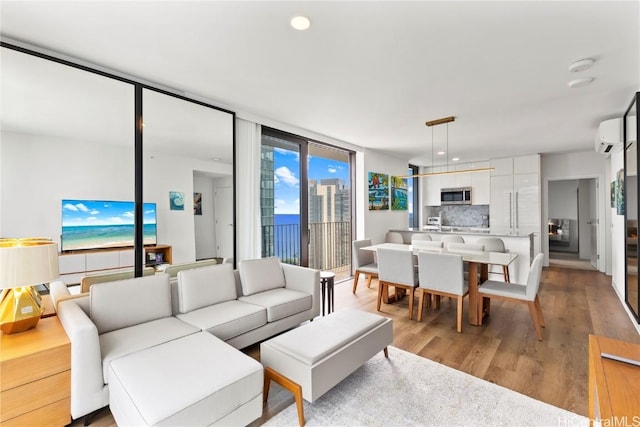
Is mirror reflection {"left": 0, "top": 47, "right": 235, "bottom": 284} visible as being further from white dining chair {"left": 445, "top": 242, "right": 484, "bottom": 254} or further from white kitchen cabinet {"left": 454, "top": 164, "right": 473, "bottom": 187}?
white kitchen cabinet {"left": 454, "top": 164, "right": 473, "bottom": 187}

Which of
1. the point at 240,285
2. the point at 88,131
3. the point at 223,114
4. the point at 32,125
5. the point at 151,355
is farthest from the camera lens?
the point at 223,114

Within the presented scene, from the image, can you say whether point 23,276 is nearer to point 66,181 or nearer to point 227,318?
point 66,181

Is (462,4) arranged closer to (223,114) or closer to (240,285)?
(223,114)

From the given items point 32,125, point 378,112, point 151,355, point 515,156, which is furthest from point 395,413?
point 515,156

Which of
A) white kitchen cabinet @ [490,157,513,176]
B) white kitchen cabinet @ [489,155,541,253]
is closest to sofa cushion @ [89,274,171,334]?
white kitchen cabinet @ [489,155,541,253]

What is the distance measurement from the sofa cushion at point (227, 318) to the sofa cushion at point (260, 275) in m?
0.30

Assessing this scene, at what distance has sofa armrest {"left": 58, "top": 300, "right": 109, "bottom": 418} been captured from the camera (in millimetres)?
1706

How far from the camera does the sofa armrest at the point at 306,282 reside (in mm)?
3217

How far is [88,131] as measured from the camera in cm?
253

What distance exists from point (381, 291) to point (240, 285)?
5.86 ft

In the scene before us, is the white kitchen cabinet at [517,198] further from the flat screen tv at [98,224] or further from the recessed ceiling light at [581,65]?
the flat screen tv at [98,224]

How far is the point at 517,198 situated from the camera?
6.30 meters

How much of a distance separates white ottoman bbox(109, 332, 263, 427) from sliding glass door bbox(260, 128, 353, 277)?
2.18 meters

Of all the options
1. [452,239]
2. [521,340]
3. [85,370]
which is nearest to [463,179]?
[452,239]
